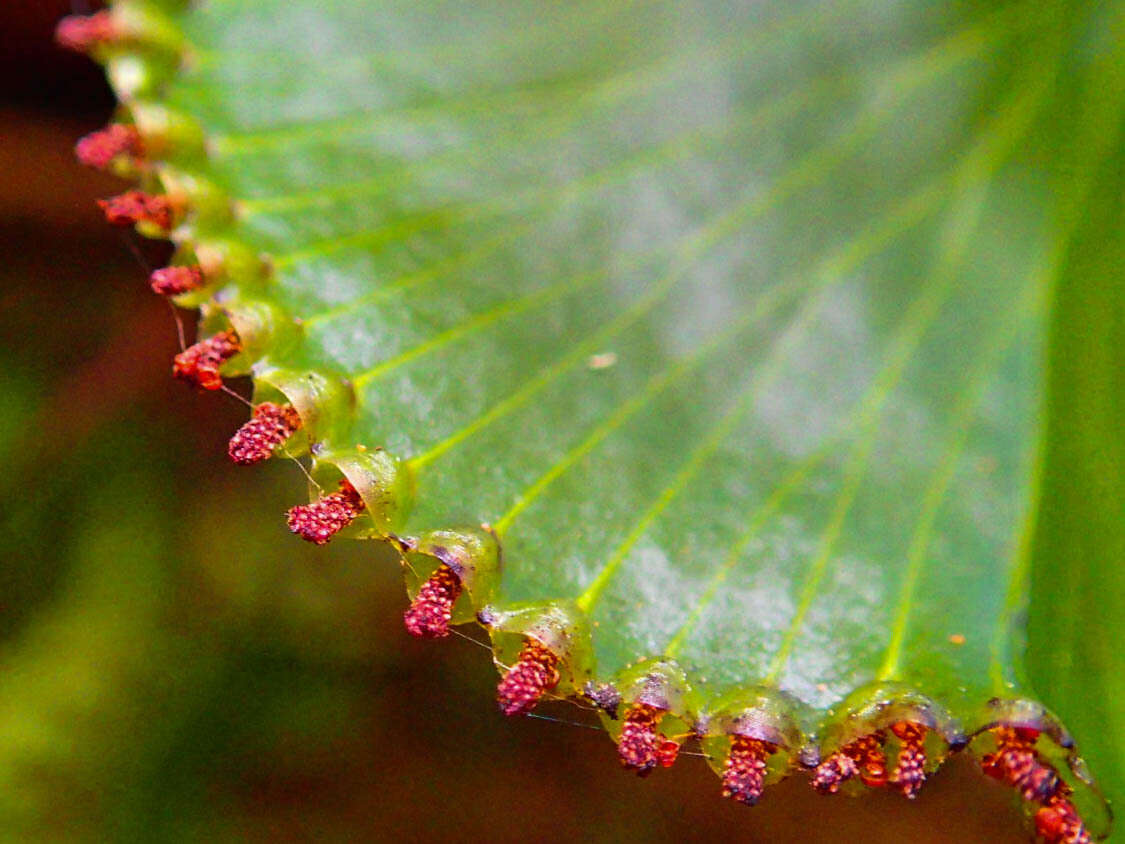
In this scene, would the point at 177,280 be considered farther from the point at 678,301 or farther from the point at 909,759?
the point at 909,759

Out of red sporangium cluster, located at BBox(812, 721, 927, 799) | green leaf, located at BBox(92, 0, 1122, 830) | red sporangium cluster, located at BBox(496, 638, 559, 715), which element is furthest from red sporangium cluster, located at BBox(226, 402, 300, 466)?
red sporangium cluster, located at BBox(812, 721, 927, 799)

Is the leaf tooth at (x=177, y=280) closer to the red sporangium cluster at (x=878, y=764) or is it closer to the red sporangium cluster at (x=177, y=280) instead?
the red sporangium cluster at (x=177, y=280)

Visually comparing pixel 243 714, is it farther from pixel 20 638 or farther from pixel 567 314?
pixel 567 314

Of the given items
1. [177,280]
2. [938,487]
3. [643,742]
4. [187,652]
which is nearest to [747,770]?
[643,742]

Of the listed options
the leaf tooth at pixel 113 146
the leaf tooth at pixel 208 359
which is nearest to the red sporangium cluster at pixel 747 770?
the leaf tooth at pixel 208 359

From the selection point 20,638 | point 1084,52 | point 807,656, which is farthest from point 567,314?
point 20,638

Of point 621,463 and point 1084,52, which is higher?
point 1084,52
